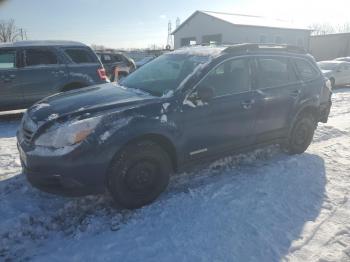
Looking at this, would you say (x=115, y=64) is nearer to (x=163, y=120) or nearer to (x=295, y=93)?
(x=295, y=93)

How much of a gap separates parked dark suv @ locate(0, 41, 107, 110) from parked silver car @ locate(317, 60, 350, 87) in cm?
1203

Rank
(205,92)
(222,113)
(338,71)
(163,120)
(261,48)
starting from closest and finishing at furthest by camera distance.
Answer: (163,120), (205,92), (222,113), (261,48), (338,71)

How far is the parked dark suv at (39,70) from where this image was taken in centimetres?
785

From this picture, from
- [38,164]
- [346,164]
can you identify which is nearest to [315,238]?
[346,164]

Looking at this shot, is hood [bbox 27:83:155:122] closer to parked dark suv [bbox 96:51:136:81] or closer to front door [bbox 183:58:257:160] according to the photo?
front door [bbox 183:58:257:160]

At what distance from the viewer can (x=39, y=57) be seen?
8188 mm

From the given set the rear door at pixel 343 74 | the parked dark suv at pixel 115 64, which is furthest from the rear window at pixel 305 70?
the rear door at pixel 343 74

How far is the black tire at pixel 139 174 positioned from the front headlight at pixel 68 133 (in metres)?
0.44

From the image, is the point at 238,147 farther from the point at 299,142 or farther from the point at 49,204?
the point at 49,204

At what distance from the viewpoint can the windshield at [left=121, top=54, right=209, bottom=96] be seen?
4301 mm

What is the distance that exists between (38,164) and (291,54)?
4108mm

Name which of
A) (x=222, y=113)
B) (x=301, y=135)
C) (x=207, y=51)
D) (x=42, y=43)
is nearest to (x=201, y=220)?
(x=222, y=113)

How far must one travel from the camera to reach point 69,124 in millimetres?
3455

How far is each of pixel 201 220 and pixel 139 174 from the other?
840 mm
